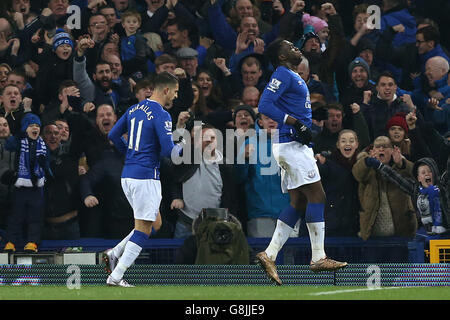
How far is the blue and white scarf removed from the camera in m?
10.9

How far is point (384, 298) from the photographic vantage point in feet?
24.3

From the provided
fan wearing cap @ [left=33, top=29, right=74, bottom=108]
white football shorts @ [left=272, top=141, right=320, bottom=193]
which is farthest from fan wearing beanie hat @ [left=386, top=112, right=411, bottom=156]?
fan wearing cap @ [left=33, top=29, right=74, bottom=108]

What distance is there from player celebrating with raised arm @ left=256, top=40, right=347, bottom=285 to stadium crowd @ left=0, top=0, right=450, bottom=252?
430 mm

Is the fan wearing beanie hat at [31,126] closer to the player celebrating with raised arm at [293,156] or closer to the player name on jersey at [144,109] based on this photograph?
the player name on jersey at [144,109]

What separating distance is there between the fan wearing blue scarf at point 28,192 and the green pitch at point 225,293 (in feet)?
6.47

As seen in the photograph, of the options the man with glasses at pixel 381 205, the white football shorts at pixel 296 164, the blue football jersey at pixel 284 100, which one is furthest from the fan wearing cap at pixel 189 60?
the white football shorts at pixel 296 164

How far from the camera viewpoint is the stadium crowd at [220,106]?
10.7 meters

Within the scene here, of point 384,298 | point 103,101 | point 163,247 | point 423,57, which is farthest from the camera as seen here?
point 423,57

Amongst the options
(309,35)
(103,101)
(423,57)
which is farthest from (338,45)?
(103,101)

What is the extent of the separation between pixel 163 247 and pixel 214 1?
4.42m

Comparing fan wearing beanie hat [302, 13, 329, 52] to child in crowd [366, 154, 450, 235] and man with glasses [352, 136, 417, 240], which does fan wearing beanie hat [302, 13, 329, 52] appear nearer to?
man with glasses [352, 136, 417, 240]

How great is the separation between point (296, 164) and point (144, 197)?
144 cm

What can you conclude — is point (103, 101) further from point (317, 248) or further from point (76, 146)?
point (317, 248)

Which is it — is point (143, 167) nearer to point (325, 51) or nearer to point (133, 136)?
point (133, 136)
